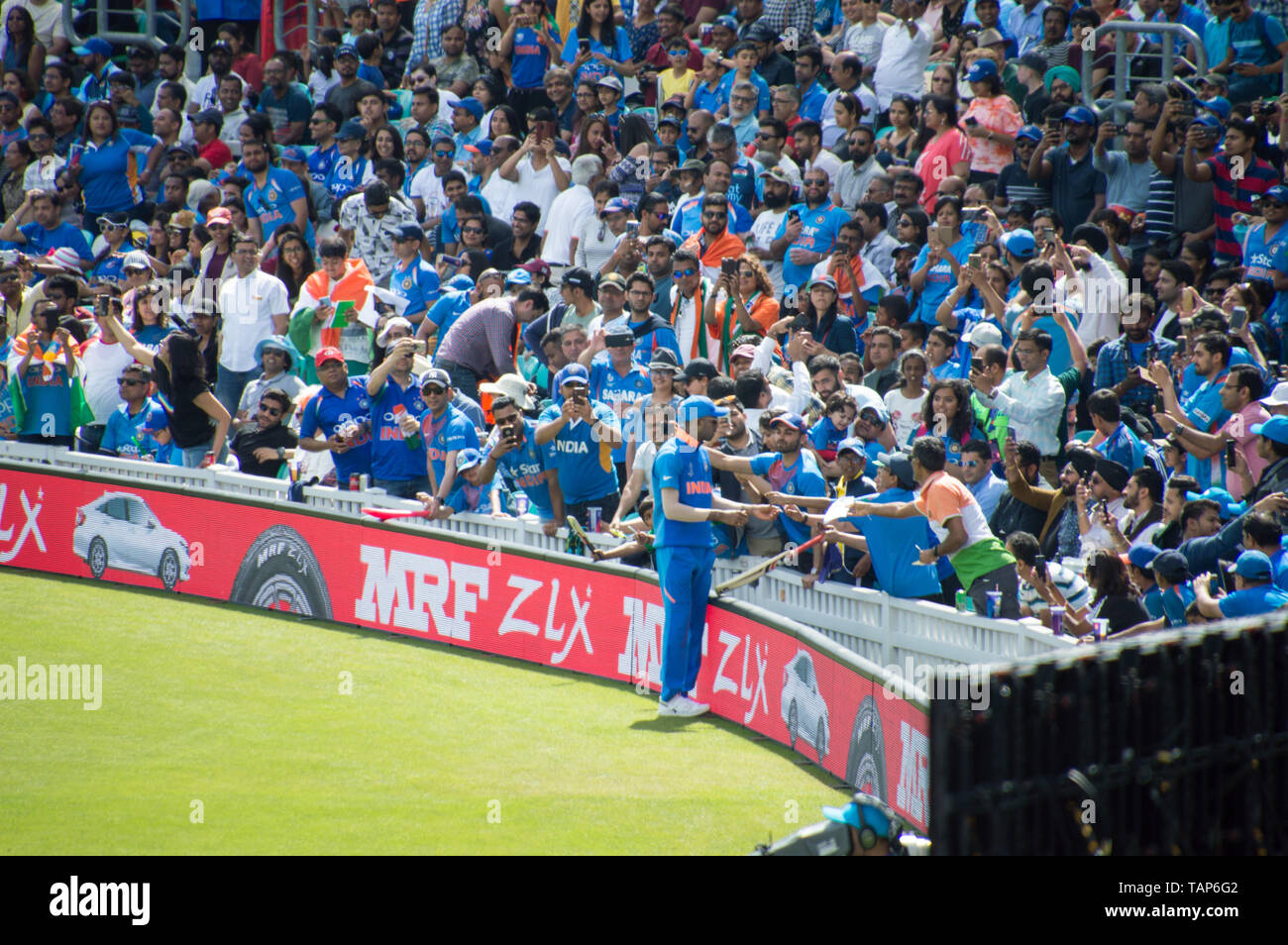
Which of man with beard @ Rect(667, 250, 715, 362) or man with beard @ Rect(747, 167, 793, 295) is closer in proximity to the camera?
man with beard @ Rect(667, 250, 715, 362)

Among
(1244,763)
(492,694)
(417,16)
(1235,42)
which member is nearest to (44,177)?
(417,16)

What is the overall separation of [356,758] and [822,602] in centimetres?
330

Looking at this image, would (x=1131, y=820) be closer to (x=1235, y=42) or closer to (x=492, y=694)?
(x=492, y=694)

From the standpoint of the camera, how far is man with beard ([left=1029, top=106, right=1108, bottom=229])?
14.2 meters

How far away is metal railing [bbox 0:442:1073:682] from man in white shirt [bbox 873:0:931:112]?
7797mm

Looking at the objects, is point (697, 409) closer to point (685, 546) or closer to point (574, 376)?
point (685, 546)

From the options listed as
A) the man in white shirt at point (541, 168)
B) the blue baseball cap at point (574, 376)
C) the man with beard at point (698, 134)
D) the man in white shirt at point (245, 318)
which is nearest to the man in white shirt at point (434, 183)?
the man in white shirt at point (541, 168)

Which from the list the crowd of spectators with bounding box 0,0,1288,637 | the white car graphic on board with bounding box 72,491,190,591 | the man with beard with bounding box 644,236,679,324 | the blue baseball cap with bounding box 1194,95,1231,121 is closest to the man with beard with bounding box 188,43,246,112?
the crowd of spectators with bounding box 0,0,1288,637

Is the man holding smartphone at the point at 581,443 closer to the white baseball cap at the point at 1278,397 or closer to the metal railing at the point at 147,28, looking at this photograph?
the white baseball cap at the point at 1278,397

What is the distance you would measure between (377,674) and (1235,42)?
Result: 1010 centimetres

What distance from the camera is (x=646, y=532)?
1115cm

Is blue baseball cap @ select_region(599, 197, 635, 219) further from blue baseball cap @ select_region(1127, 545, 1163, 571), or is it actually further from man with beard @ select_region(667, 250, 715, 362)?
blue baseball cap @ select_region(1127, 545, 1163, 571)

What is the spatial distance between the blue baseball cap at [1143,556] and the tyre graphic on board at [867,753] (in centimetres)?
199

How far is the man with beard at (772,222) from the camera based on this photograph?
15734 mm
